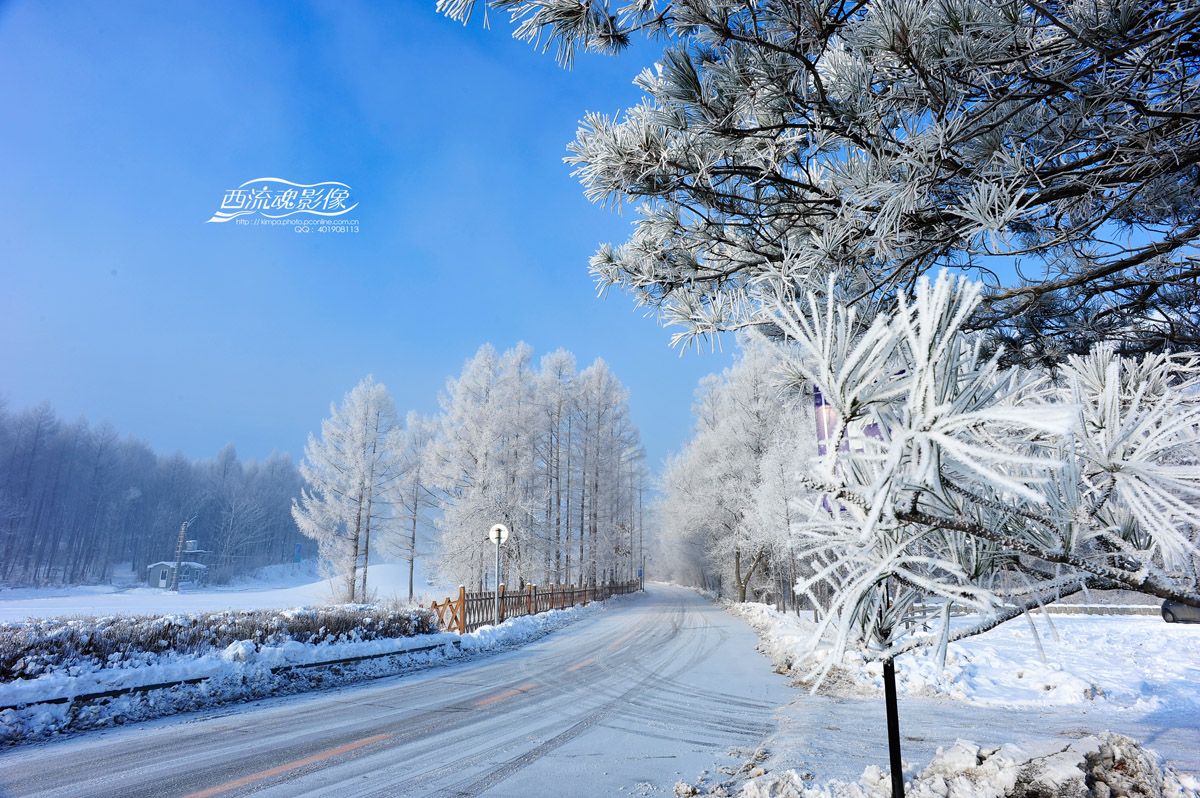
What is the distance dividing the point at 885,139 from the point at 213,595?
37.9m

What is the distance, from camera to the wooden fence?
1326 centimetres

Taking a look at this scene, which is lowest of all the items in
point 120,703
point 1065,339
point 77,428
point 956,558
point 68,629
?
point 120,703

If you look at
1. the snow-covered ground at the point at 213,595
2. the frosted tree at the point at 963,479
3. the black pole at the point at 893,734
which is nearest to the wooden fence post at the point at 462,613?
the snow-covered ground at the point at 213,595

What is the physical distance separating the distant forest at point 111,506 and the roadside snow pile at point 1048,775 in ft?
175

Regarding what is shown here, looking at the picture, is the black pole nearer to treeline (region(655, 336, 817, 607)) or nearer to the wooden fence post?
the wooden fence post

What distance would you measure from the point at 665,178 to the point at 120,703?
286 inches

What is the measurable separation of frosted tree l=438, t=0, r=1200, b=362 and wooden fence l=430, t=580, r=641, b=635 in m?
11.2

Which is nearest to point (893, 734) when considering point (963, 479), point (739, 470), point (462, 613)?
point (963, 479)

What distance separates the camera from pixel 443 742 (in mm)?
4680

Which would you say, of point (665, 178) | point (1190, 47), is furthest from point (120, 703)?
point (1190, 47)

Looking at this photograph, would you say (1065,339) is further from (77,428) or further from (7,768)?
(77,428)

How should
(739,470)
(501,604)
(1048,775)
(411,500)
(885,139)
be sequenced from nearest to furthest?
(1048,775) < (885,139) < (501,604) < (739,470) < (411,500)

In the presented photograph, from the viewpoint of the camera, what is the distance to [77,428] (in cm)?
5044

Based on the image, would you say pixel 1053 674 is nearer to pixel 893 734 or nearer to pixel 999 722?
pixel 999 722
